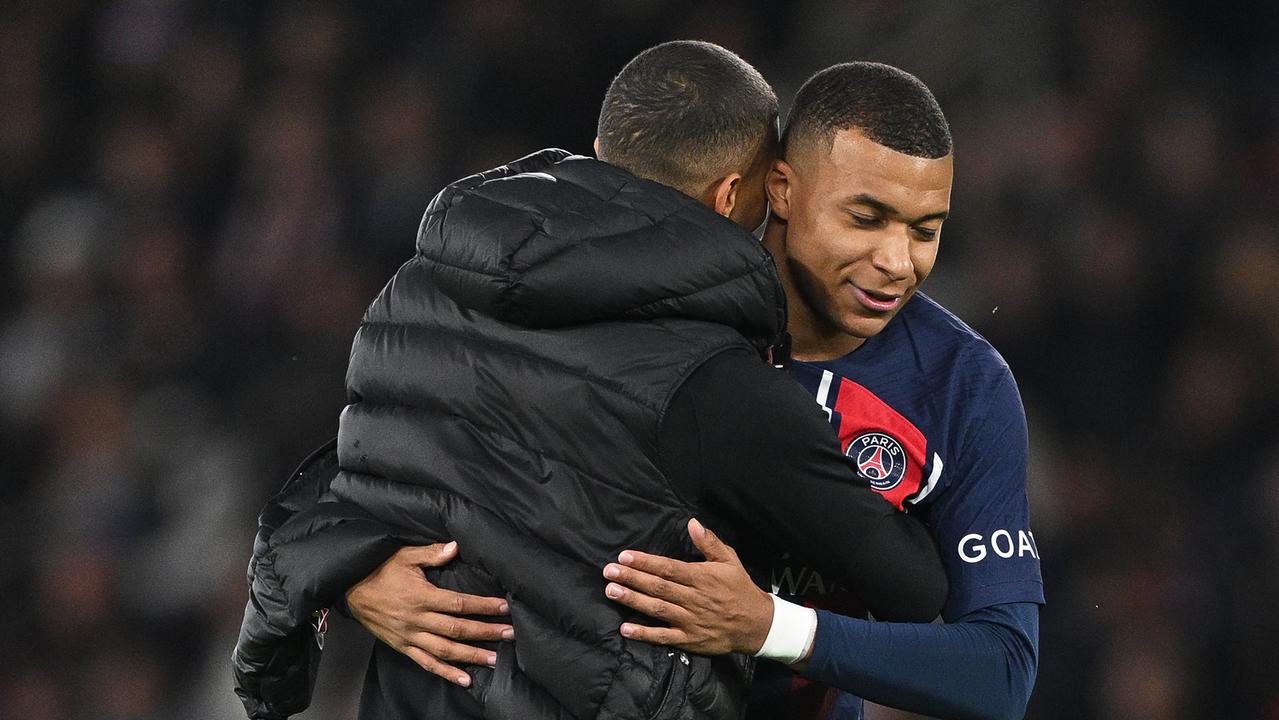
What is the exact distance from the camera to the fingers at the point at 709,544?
163 cm

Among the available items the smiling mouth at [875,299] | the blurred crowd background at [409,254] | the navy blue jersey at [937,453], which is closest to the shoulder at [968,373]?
the navy blue jersey at [937,453]

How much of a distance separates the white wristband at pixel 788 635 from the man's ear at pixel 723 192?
53 centimetres

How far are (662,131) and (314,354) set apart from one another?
2930mm

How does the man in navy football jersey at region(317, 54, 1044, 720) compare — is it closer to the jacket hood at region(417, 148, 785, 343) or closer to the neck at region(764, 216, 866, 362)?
the neck at region(764, 216, 866, 362)

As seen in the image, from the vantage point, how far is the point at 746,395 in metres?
1.59

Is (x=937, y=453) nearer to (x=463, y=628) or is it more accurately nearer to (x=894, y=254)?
(x=894, y=254)

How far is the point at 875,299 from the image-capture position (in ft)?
6.52

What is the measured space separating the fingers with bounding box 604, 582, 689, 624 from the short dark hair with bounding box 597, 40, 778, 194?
1.91 ft

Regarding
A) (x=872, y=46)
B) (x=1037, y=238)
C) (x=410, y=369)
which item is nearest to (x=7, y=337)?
(x=872, y=46)

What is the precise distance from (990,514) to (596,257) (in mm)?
657

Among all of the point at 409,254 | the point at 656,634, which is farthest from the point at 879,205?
the point at 409,254

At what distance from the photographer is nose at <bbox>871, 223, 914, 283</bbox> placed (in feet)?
6.40

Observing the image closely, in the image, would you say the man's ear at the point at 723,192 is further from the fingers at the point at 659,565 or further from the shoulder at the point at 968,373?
the fingers at the point at 659,565

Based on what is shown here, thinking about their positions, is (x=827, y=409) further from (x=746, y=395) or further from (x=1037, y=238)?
(x=1037, y=238)
